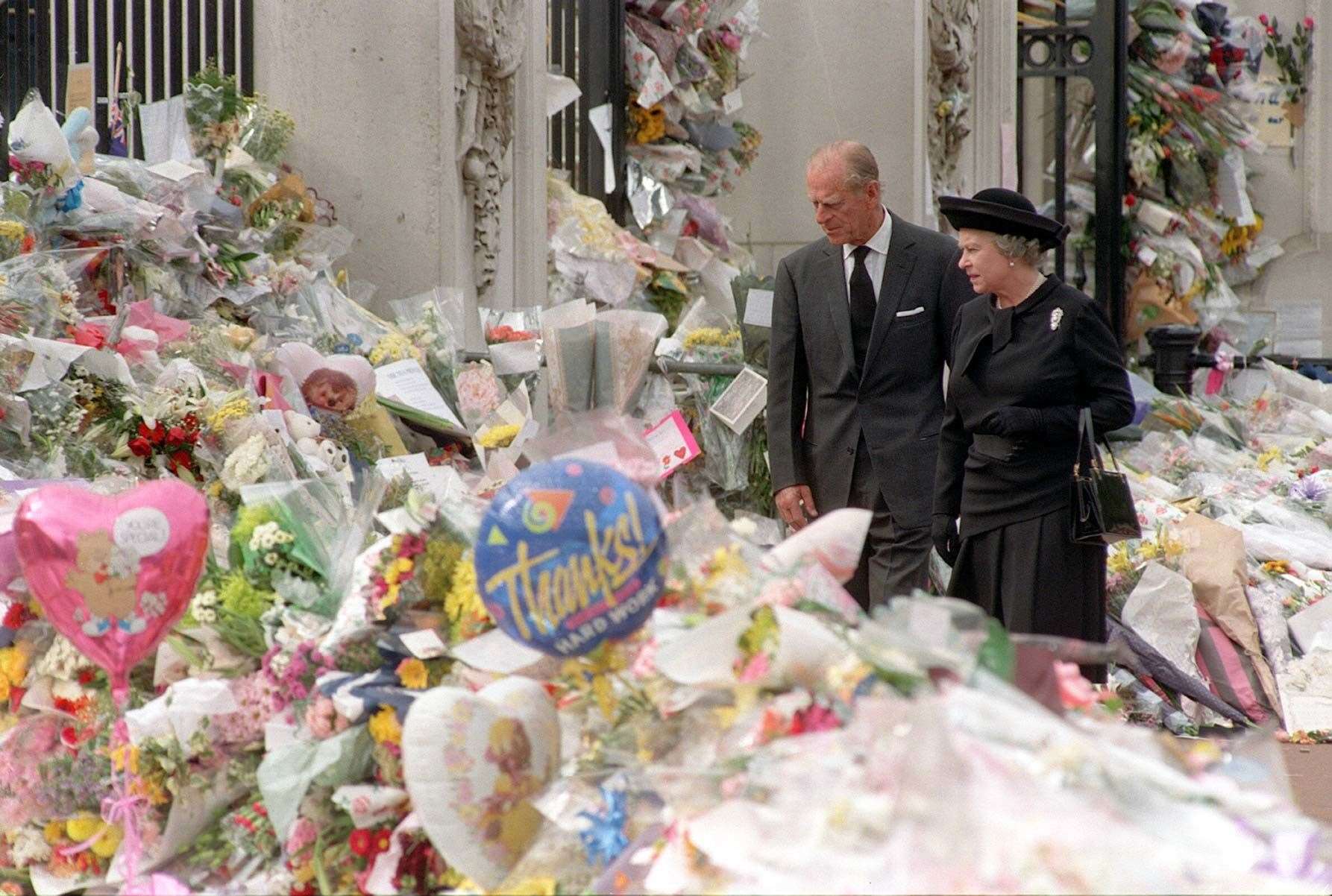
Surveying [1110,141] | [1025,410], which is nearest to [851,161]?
[1025,410]

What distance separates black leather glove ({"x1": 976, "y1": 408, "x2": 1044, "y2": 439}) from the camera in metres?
4.12

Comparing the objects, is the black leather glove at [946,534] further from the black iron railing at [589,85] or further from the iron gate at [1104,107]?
the iron gate at [1104,107]

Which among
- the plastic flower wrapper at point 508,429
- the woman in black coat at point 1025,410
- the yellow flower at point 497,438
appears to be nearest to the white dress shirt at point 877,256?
the woman in black coat at point 1025,410

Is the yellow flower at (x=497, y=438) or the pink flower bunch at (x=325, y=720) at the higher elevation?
the yellow flower at (x=497, y=438)

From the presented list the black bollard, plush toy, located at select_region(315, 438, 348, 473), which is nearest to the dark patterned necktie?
plush toy, located at select_region(315, 438, 348, 473)

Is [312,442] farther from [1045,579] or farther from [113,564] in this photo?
[113,564]

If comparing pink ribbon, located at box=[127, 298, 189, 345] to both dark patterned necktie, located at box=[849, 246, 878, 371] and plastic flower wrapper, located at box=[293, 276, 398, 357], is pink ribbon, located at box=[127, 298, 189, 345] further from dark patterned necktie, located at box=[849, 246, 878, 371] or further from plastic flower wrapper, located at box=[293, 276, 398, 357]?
dark patterned necktie, located at box=[849, 246, 878, 371]

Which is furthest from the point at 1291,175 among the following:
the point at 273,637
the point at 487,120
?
the point at 273,637

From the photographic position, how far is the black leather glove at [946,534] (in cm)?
443

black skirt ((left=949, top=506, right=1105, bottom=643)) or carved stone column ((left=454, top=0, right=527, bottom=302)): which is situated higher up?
carved stone column ((left=454, top=0, right=527, bottom=302))

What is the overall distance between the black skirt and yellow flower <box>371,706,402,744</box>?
6.84 feet

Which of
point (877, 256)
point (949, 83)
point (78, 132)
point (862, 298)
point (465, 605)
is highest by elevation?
point (949, 83)

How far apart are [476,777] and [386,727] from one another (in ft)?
1.08

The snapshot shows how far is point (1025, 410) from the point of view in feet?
13.6
